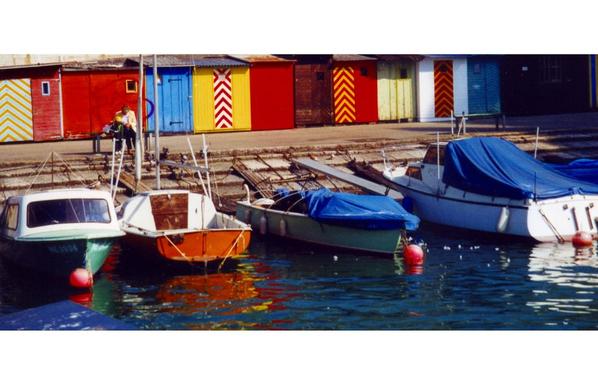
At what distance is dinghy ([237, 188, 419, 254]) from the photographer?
2077 cm

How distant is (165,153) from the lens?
86.8ft

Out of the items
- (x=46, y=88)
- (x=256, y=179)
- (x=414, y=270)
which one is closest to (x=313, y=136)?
(x=256, y=179)

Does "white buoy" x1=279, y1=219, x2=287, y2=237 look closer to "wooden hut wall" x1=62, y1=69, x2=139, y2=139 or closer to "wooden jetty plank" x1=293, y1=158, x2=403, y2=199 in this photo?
"wooden jetty plank" x1=293, y1=158, x2=403, y2=199

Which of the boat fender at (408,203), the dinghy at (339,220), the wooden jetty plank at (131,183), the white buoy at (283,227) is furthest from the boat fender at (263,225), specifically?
the boat fender at (408,203)

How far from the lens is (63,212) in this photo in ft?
63.7

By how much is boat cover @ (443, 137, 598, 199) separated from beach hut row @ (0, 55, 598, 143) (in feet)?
24.7

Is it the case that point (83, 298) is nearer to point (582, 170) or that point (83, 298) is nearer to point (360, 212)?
point (360, 212)

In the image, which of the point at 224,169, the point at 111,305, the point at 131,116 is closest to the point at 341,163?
the point at 224,169

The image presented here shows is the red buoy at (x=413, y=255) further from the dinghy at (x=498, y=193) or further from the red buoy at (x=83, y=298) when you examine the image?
the red buoy at (x=83, y=298)

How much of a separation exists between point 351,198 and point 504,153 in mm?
3921

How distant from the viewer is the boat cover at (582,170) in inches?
943

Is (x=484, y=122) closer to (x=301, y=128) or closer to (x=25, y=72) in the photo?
(x=301, y=128)

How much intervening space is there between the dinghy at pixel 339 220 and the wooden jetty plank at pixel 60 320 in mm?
6388

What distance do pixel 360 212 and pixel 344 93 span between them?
49.8 feet
